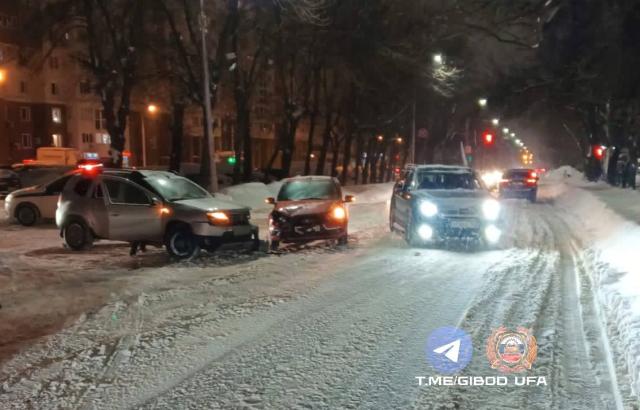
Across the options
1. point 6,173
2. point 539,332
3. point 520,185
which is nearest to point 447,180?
point 539,332

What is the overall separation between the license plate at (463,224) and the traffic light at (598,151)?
1364 inches

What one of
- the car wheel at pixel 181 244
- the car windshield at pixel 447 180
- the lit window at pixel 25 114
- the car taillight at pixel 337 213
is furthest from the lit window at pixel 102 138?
the car wheel at pixel 181 244

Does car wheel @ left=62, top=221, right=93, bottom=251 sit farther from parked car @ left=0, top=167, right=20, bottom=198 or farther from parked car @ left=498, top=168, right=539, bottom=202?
parked car @ left=498, top=168, right=539, bottom=202

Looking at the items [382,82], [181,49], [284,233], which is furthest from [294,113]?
[284,233]

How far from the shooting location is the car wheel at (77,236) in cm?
1245

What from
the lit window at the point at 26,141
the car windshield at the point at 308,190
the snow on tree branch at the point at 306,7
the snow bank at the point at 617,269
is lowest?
the snow bank at the point at 617,269

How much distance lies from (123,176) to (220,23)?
18079mm

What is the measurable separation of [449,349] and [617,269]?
15.7ft

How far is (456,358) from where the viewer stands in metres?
5.68

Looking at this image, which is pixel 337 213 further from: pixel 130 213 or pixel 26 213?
pixel 26 213

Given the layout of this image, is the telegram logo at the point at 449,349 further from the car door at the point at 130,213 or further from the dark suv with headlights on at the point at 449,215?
the car door at the point at 130,213

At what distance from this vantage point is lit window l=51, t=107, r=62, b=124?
58.0 m

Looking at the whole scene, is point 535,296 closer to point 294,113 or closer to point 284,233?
point 284,233

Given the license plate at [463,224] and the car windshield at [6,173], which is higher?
the car windshield at [6,173]
